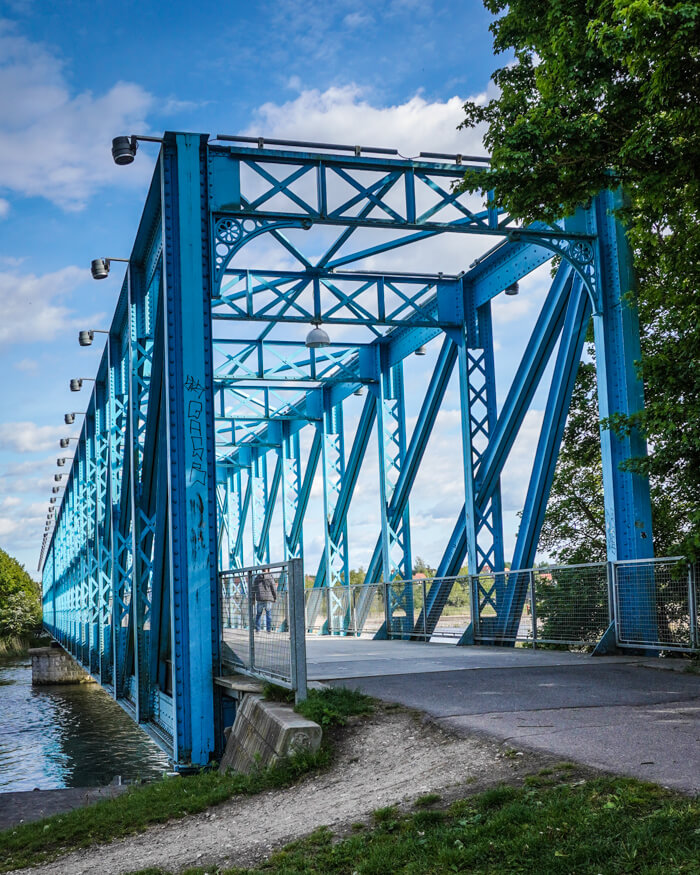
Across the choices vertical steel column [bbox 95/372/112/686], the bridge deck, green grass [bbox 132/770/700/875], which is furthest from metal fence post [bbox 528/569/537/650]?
green grass [bbox 132/770/700/875]

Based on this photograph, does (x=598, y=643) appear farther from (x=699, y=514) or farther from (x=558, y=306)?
(x=558, y=306)

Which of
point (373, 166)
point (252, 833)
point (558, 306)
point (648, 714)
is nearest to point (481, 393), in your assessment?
point (558, 306)

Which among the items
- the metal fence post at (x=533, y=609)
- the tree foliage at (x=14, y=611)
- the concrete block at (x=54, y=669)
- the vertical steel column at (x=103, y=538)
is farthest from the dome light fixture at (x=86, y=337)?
the tree foliage at (x=14, y=611)

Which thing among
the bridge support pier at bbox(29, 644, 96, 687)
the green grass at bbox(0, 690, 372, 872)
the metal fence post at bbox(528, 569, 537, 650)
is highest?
the metal fence post at bbox(528, 569, 537, 650)

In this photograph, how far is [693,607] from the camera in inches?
441

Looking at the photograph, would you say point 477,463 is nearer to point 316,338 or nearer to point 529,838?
point 316,338

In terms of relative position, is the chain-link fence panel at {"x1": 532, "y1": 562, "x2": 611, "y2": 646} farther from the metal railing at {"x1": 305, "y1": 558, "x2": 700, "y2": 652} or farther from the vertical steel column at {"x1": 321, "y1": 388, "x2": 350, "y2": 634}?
the vertical steel column at {"x1": 321, "y1": 388, "x2": 350, "y2": 634}

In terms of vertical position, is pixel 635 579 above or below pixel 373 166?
below

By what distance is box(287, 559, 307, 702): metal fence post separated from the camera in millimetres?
8109

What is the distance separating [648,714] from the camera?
7.38 m

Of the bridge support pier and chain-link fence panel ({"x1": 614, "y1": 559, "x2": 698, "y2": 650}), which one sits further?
the bridge support pier

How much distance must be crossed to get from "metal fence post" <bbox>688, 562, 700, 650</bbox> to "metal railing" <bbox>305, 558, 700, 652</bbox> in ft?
0.04

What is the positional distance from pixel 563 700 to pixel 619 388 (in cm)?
671

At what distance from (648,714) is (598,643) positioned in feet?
17.7
